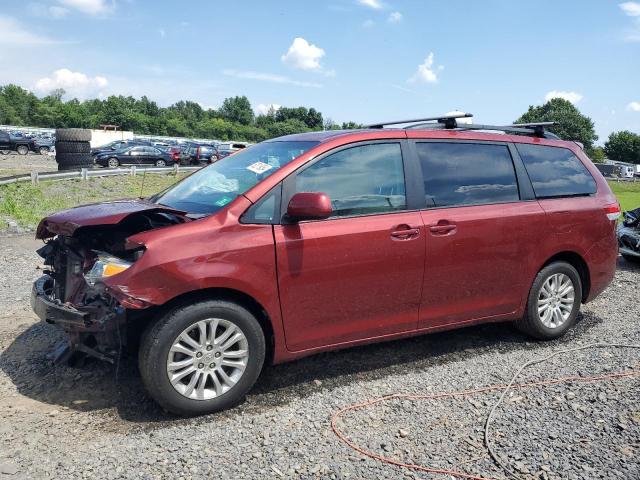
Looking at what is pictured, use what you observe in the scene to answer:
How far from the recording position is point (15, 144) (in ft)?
120

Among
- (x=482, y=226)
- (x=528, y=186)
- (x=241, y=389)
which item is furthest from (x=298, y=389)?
(x=528, y=186)

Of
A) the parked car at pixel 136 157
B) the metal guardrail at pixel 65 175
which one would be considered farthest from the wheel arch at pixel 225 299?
the parked car at pixel 136 157

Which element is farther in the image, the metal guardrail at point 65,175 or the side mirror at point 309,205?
the metal guardrail at point 65,175

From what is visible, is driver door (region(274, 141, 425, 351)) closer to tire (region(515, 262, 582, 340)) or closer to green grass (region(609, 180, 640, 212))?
tire (region(515, 262, 582, 340))

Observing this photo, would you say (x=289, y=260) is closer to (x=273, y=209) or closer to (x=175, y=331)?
(x=273, y=209)

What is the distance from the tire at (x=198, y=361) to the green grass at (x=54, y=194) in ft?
30.9

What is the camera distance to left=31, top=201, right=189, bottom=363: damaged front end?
137 inches

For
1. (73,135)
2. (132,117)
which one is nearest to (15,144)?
(73,135)

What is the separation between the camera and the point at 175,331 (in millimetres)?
3375

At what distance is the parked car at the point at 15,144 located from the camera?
36.1 meters

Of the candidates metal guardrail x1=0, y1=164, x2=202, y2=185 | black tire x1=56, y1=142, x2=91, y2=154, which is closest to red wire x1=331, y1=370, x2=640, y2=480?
metal guardrail x1=0, y1=164, x2=202, y2=185

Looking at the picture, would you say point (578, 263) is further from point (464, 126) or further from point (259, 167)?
point (259, 167)

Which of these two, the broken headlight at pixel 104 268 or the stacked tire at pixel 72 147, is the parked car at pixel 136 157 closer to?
the stacked tire at pixel 72 147

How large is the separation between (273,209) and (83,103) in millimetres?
103918
